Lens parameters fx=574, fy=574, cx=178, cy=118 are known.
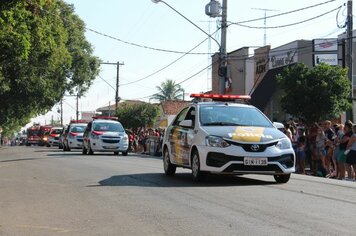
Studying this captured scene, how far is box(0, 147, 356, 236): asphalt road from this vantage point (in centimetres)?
696

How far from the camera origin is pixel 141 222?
24.2 ft

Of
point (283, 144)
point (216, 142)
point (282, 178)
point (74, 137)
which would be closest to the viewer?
point (216, 142)

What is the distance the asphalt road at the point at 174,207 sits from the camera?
274 inches

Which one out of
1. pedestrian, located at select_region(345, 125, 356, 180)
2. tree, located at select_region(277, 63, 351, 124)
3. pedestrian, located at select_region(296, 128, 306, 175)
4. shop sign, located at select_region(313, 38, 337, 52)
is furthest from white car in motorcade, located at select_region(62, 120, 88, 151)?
pedestrian, located at select_region(345, 125, 356, 180)

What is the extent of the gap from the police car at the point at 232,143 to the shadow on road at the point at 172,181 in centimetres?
31

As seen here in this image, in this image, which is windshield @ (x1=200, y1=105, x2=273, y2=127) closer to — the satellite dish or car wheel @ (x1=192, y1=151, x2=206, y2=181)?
car wheel @ (x1=192, y1=151, x2=206, y2=181)

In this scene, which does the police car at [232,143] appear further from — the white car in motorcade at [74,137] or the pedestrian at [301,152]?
the white car in motorcade at [74,137]

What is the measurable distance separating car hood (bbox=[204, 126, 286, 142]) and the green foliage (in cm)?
4970

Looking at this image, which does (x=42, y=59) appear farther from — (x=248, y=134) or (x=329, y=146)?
(x=248, y=134)

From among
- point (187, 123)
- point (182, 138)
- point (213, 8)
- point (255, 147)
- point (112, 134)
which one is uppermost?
point (213, 8)

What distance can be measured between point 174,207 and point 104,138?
18.1m

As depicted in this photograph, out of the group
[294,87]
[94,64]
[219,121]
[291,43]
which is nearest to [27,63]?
[94,64]

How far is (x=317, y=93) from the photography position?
2367 cm

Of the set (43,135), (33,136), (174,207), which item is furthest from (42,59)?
(33,136)
